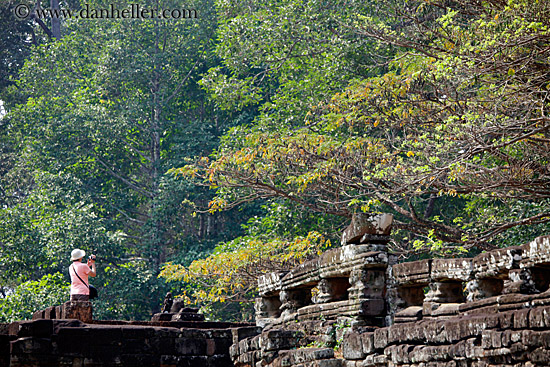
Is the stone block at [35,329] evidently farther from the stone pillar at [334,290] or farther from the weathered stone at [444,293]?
the weathered stone at [444,293]

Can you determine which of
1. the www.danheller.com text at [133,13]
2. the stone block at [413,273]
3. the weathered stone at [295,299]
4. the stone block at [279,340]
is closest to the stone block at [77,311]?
the weathered stone at [295,299]

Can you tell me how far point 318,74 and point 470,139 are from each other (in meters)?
9.86

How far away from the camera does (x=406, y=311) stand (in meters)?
7.48

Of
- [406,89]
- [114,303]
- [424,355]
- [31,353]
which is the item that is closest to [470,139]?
[406,89]

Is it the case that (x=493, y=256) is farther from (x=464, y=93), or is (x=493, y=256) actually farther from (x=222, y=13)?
(x=222, y=13)

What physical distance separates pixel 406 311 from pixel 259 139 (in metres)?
10.8

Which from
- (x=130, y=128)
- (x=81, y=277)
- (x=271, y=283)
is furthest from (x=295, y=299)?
(x=130, y=128)

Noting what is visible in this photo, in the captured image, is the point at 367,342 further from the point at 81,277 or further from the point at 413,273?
the point at 81,277

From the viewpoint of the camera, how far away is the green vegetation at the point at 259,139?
38.9ft

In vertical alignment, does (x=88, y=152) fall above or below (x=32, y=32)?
below

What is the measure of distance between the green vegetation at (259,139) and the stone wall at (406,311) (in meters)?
3.66

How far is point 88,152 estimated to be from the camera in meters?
26.6

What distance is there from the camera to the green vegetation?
38.9 feet

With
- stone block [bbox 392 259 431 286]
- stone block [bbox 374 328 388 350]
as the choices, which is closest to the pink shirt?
stone block [bbox 392 259 431 286]
